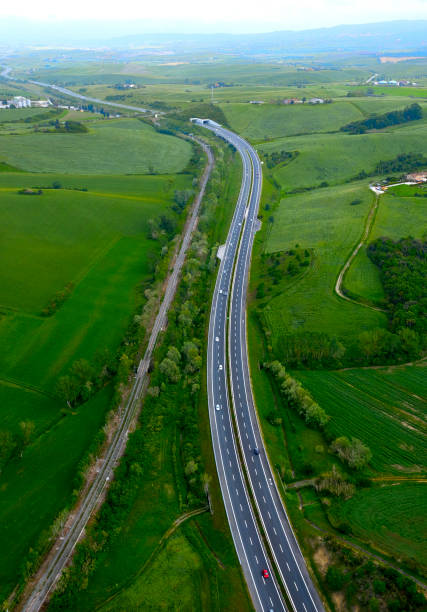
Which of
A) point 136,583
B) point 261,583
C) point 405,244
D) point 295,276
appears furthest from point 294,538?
point 405,244

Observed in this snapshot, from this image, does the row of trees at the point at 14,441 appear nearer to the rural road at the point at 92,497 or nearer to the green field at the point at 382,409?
the rural road at the point at 92,497

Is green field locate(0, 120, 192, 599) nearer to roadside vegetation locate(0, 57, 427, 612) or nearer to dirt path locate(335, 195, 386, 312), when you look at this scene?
roadside vegetation locate(0, 57, 427, 612)

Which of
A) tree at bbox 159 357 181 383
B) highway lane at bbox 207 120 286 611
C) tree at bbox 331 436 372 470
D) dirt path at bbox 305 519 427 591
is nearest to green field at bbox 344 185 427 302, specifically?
highway lane at bbox 207 120 286 611

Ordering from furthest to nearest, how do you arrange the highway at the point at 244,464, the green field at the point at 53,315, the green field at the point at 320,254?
the green field at the point at 320,254 < the green field at the point at 53,315 < the highway at the point at 244,464

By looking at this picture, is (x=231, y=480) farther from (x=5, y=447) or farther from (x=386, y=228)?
(x=386, y=228)

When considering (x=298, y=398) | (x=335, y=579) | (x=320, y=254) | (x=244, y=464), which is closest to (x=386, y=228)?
(x=320, y=254)

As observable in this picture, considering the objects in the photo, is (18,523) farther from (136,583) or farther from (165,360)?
(165,360)

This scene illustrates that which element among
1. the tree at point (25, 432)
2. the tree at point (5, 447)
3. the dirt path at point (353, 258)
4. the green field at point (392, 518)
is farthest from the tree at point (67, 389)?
the dirt path at point (353, 258)
